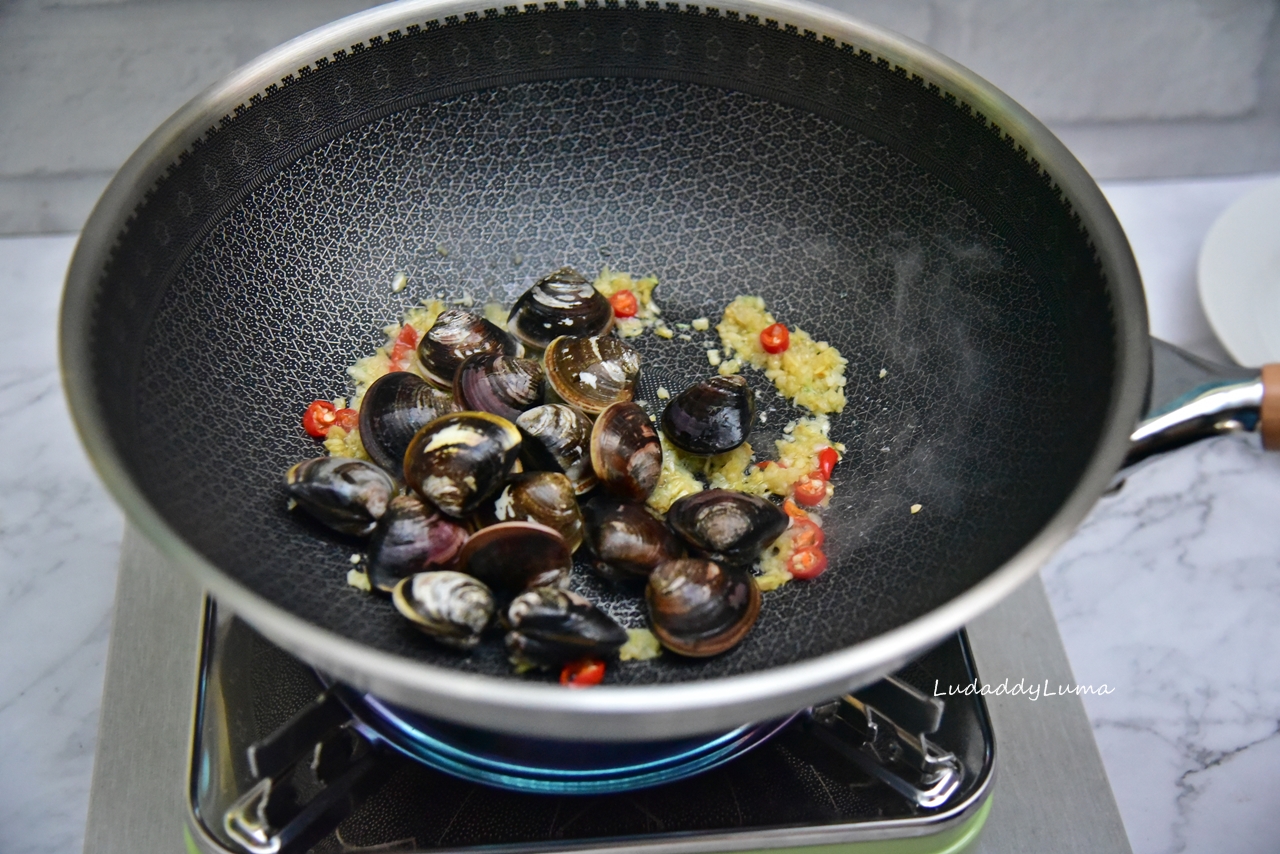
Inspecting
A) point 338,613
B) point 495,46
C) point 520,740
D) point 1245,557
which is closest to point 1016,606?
point 1245,557

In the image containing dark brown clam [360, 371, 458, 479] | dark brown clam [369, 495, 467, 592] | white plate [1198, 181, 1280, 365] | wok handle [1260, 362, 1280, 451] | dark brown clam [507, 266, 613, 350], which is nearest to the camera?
wok handle [1260, 362, 1280, 451]

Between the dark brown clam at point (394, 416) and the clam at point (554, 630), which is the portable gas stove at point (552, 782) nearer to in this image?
the clam at point (554, 630)

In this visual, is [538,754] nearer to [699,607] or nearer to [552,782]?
[552,782]

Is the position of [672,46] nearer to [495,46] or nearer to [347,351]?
[495,46]

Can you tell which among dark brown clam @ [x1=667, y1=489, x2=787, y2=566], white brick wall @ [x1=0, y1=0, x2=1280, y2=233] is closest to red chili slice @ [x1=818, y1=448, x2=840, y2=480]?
dark brown clam @ [x1=667, y1=489, x2=787, y2=566]

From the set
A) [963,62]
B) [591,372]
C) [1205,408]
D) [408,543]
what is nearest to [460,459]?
[408,543]

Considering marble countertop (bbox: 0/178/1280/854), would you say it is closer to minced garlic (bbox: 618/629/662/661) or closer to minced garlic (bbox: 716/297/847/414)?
minced garlic (bbox: 716/297/847/414)

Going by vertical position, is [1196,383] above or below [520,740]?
above
